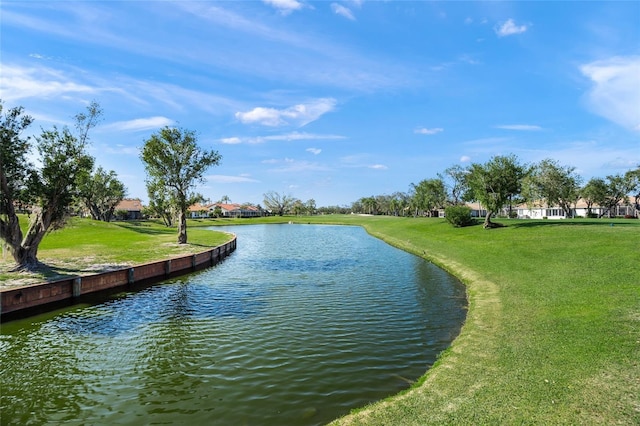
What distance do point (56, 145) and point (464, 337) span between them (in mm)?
25192

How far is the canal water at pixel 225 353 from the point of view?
905cm

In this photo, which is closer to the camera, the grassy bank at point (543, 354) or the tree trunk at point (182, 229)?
the grassy bank at point (543, 354)

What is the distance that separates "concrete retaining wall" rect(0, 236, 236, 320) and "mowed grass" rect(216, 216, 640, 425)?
1705cm

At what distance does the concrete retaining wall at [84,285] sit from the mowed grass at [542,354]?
17.1m

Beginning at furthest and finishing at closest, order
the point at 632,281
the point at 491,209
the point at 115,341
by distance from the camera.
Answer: the point at 491,209
the point at 632,281
the point at 115,341

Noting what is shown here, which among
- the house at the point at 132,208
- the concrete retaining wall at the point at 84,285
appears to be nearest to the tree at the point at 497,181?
the concrete retaining wall at the point at 84,285

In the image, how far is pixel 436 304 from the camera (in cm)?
1866

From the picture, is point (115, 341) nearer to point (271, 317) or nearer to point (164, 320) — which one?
point (164, 320)

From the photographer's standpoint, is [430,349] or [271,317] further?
[271,317]

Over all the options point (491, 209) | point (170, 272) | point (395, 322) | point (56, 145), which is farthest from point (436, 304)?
point (491, 209)

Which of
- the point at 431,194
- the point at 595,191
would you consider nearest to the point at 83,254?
the point at 431,194

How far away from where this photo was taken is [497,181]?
43.6 metres

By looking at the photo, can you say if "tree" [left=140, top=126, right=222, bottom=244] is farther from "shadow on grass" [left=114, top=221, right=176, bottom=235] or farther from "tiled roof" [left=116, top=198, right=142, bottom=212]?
"tiled roof" [left=116, top=198, right=142, bottom=212]

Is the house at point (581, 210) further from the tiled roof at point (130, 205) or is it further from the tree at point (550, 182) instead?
the tiled roof at point (130, 205)
